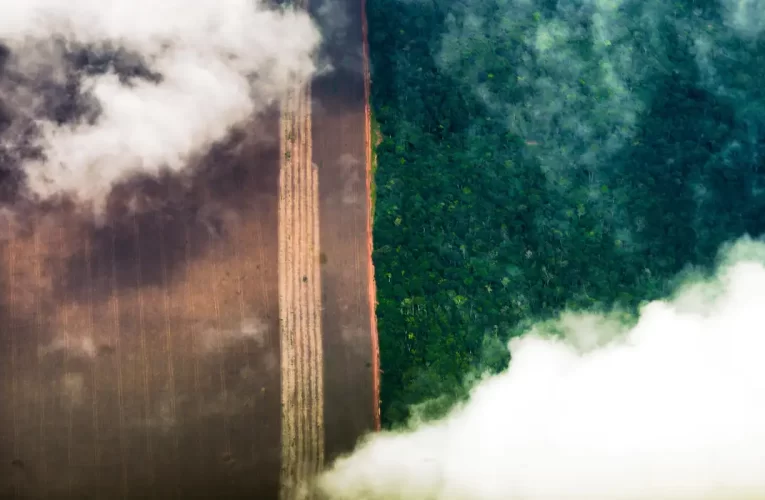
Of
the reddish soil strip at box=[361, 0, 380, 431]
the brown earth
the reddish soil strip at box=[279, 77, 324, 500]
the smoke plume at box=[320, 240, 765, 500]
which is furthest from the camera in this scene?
the reddish soil strip at box=[361, 0, 380, 431]

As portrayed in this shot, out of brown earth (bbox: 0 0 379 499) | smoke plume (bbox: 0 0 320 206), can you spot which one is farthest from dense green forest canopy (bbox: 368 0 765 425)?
smoke plume (bbox: 0 0 320 206)

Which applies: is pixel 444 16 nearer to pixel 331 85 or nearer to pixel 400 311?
pixel 331 85

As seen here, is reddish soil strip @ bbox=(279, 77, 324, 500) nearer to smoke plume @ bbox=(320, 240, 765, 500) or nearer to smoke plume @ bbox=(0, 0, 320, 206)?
smoke plume @ bbox=(320, 240, 765, 500)

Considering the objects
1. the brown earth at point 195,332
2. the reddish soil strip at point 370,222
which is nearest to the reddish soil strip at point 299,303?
the brown earth at point 195,332

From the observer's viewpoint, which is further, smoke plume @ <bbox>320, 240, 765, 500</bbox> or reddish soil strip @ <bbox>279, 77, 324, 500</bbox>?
reddish soil strip @ <bbox>279, 77, 324, 500</bbox>

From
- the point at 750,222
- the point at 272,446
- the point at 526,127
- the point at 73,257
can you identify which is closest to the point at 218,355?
the point at 272,446

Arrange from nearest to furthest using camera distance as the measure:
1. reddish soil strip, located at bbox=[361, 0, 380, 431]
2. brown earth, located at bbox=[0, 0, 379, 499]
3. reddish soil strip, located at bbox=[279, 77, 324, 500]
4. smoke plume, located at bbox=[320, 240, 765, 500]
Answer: smoke plume, located at bbox=[320, 240, 765, 500]
brown earth, located at bbox=[0, 0, 379, 499]
reddish soil strip, located at bbox=[279, 77, 324, 500]
reddish soil strip, located at bbox=[361, 0, 380, 431]

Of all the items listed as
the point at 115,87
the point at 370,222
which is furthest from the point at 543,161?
the point at 115,87
